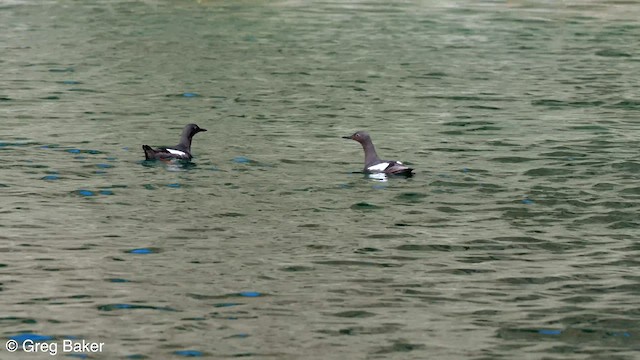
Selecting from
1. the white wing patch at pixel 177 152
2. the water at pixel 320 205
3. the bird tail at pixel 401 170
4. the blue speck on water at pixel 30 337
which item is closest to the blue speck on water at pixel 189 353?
the water at pixel 320 205

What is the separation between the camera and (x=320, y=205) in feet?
79.2

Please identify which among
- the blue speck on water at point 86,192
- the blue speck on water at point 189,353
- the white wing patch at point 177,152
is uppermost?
the blue speck on water at point 189,353

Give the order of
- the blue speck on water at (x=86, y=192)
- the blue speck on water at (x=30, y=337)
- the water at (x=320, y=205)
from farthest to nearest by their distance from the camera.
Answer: the blue speck on water at (x=86, y=192) < the water at (x=320, y=205) < the blue speck on water at (x=30, y=337)

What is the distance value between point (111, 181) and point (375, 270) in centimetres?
772

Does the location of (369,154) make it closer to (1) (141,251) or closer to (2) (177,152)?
(2) (177,152)

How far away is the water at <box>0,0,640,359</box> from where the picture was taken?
17188 mm

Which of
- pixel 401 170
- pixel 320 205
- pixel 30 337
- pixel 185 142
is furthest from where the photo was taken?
pixel 185 142

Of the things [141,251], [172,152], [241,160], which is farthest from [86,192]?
[141,251]

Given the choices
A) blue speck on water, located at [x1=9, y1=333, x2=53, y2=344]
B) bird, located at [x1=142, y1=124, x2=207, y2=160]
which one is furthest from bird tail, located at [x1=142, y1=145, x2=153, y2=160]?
blue speck on water, located at [x1=9, y1=333, x2=53, y2=344]

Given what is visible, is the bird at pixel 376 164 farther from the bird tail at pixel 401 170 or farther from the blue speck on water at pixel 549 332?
the blue speck on water at pixel 549 332

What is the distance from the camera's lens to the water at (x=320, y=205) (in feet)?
56.4

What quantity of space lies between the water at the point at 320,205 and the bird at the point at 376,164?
41cm

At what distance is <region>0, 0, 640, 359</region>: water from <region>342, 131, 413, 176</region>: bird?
1.35 ft

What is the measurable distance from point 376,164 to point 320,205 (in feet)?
10.4
